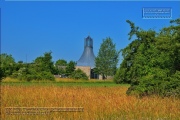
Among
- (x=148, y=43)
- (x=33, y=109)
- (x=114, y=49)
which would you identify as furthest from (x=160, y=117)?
(x=114, y=49)

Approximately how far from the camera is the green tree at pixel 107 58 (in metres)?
77.3

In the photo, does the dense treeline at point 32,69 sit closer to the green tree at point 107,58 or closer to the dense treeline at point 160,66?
the green tree at point 107,58

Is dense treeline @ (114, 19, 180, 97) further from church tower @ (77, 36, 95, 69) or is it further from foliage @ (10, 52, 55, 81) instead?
church tower @ (77, 36, 95, 69)

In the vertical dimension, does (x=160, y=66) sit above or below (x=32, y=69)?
below

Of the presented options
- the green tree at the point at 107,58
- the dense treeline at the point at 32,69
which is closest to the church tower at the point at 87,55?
the green tree at the point at 107,58

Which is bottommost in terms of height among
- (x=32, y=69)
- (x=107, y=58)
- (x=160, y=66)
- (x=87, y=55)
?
(x=160, y=66)

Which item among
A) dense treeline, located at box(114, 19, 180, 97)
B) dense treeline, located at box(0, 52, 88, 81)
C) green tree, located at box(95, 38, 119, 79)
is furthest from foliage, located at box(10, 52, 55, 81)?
dense treeline, located at box(114, 19, 180, 97)

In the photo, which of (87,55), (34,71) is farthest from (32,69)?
(87,55)

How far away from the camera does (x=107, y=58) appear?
77.1 m

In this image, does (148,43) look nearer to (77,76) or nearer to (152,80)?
(152,80)

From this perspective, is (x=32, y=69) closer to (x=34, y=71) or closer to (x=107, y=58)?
(x=34, y=71)

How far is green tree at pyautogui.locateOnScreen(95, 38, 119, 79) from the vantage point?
254 feet

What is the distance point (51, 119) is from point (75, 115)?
0.69m

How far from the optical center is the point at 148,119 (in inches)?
313
